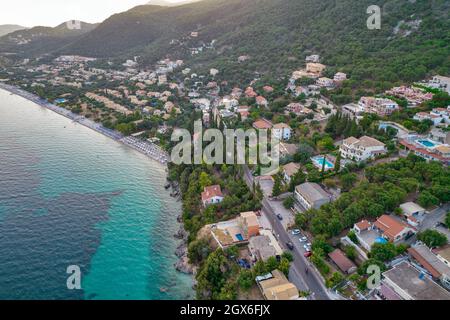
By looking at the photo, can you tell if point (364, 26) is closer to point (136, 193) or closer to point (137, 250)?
point (136, 193)

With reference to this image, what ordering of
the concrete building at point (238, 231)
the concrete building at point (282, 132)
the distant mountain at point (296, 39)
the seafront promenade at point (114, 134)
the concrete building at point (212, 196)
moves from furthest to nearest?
1. the distant mountain at point (296, 39)
2. the seafront promenade at point (114, 134)
3. the concrete building at point (282, 132)
4. the concrete building at point (212, 196)
5. the concrete building at point (238, 231)

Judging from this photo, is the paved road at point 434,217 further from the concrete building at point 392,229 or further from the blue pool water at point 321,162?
the blue pool water at point 321,162

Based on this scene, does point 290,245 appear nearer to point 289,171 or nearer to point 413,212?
point 413,212

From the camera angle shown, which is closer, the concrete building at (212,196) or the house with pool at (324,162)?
the concrete building at (212,196)

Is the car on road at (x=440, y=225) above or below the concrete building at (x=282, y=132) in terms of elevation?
below

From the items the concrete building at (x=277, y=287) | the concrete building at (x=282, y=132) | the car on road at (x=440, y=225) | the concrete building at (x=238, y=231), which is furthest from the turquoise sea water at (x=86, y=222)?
the car on road at (x=440, y=225)

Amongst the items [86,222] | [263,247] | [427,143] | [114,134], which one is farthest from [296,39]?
[263,247]
